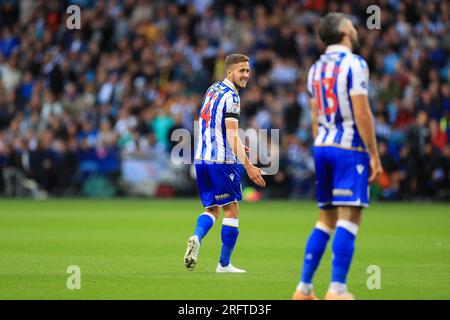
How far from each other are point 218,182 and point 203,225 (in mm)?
560

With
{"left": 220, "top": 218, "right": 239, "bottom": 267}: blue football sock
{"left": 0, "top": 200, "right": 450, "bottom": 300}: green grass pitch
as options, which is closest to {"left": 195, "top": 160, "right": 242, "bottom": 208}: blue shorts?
{"left": 220, "top": 218, "right": 239, "bottom": 267}: blue football sock

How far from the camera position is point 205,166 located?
40.4ft

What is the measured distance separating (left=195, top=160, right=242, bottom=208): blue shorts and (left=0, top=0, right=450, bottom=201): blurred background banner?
53.0 ft

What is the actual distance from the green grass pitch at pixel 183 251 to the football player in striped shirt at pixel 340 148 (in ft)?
2.62

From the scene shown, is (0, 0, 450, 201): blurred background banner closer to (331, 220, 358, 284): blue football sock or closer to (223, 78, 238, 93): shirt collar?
(223, 78, 238, 93): shirt collar

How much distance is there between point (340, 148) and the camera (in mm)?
8914

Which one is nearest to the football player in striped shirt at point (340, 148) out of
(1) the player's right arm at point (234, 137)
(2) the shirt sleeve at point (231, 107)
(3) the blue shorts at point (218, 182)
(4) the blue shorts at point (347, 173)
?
(4) the blue shorts at point (347, 173)

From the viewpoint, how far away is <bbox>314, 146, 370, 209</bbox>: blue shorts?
8805 millimetres

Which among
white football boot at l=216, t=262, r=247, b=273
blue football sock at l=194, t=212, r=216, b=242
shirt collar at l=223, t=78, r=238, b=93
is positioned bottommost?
white football boot at l=216, t=262, r=247, b=273

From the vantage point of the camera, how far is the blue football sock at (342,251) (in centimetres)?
883

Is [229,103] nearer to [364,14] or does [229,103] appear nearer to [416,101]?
[416,101]

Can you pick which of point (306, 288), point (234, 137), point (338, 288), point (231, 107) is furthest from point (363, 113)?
point (231, 107)

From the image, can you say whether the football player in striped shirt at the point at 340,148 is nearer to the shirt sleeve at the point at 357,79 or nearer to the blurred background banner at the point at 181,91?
the shirt sleeve at the point at 357,79
